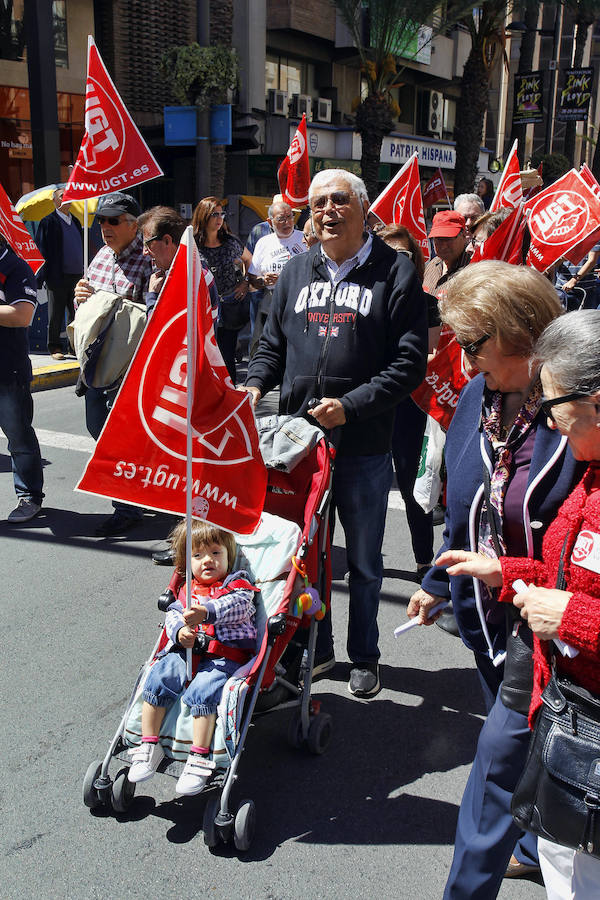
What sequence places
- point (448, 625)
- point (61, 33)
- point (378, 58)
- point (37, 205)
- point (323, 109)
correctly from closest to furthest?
1. point (448, 625)
2. point (37, 205)
3. point (61, 33)
4. point (378, 58)
5. point (323, 109)

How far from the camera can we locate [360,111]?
63.4 feet

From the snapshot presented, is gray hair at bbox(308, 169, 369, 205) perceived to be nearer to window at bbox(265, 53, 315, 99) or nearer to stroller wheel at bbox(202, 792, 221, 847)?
stroller wheel at bbox(202, 792, 221, 847)

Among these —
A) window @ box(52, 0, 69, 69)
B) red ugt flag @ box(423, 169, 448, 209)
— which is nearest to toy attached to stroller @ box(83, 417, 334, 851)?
red ugt flag @ box(423, 169, 448, 209)

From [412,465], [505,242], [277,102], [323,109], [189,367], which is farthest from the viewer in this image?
[323,109]

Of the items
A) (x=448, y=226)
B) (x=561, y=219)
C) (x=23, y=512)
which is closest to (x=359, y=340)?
(x=448, y=226)

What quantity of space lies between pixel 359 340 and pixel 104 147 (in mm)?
3620

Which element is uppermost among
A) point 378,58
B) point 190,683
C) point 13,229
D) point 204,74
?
point 378,58

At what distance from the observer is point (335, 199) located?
136 inches

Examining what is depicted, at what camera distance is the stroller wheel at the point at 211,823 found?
2818 millimetres

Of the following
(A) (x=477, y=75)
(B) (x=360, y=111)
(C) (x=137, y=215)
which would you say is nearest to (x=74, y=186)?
(C) (x=137, y=215)

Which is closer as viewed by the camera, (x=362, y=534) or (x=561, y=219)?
(x=362, y=534)

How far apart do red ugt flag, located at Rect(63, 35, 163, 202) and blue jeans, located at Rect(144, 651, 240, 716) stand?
13.6 feet

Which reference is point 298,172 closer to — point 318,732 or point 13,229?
point 13,229

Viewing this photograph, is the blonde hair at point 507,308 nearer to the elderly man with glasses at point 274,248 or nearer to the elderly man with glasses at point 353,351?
the elderly man with glasses at point 353,351
